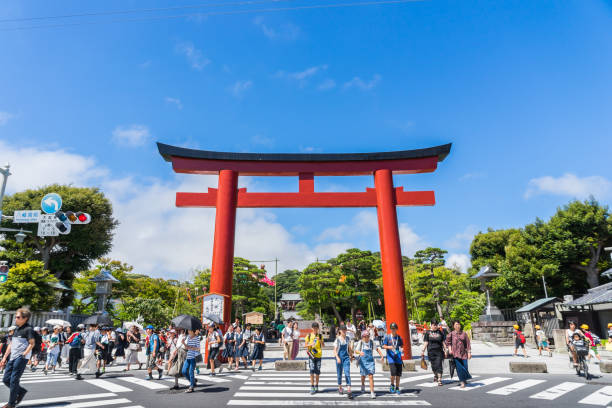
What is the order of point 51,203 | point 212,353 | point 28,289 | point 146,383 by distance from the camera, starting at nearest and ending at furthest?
point 146,383
point 51,203
point 212,353
point 28,289

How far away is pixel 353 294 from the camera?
3366cm

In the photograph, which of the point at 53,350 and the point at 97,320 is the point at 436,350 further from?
the point at 53,350

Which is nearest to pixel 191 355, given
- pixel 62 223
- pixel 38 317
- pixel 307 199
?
pixel 62 223

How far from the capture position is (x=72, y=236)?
28.0m

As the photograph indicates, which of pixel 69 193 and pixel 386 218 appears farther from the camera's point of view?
pixel 69 193

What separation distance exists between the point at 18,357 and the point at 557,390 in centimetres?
1115

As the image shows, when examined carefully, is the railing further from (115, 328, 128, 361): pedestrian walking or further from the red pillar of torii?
the red pillar of torii

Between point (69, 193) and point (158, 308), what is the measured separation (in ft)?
40.9

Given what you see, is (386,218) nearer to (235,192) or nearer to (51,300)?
(235,192)

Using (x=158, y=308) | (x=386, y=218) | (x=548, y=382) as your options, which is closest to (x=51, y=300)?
(x=158, y=308)

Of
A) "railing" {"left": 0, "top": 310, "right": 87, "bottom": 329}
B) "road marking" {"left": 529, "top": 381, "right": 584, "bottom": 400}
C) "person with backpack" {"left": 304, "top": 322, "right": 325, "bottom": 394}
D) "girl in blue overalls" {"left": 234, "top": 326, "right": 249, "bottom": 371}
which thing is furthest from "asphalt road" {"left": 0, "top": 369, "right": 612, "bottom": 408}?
"railing" {"left": 0, "top": 310, "right": 87, "bottom": 329}

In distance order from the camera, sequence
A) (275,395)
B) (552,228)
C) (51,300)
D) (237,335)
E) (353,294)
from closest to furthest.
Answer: (275,395) < (237,335) < (51,300) < (552,228) < (353,294)

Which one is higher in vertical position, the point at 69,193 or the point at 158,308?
the point at 69,193

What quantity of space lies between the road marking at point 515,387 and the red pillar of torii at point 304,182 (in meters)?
5.72
